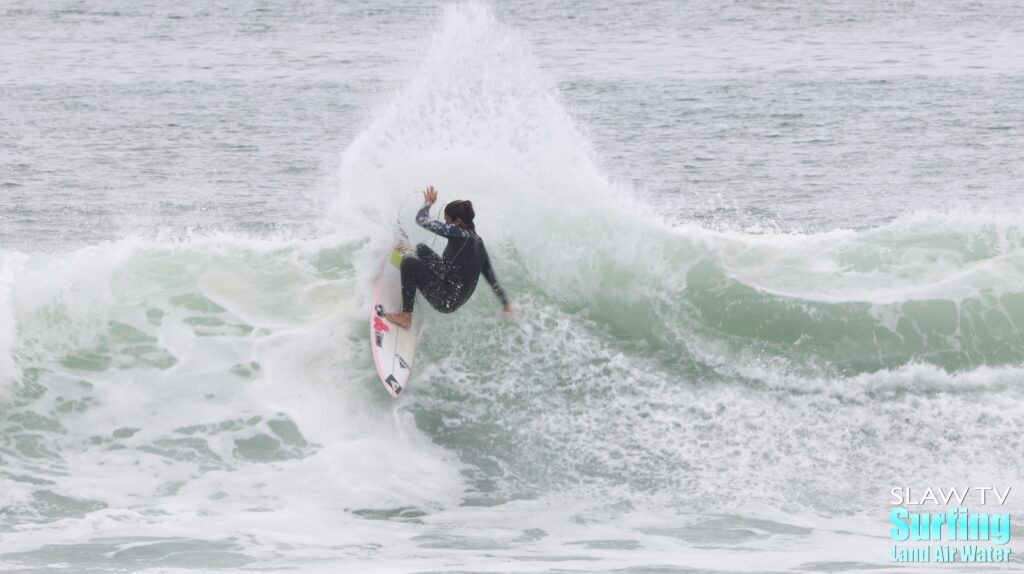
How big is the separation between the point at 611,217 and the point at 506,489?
3902mm

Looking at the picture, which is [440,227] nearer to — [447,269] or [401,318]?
[447,269]

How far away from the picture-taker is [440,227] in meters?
11.8

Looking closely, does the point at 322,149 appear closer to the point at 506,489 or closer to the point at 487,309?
the point at 487,309

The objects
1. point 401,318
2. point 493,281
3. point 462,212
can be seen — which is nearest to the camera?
point 462,212

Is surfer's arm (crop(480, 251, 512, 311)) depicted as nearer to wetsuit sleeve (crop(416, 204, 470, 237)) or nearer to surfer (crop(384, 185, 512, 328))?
surfer (crop(384, 185, 512, 328))

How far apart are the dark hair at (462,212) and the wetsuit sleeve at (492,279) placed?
35 centimetres

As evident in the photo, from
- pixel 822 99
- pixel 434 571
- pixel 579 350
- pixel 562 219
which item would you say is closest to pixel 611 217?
pixel 562 219

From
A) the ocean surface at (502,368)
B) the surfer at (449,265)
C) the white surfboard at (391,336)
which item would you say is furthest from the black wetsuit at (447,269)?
the ocean surface at (502,368)

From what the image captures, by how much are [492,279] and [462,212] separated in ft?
2.46

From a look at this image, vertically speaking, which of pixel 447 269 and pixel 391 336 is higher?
pixel 447 269

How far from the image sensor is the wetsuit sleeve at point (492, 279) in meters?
12.0

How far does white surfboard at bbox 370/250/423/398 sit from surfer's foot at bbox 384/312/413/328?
0.11ft

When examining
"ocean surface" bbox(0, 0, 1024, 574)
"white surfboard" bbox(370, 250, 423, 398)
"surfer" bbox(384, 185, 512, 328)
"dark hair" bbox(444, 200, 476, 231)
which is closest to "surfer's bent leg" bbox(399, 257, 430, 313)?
"surfer" bbox(384, 185, 512, 328)

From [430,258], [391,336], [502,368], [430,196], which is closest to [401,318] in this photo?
[391,336]
